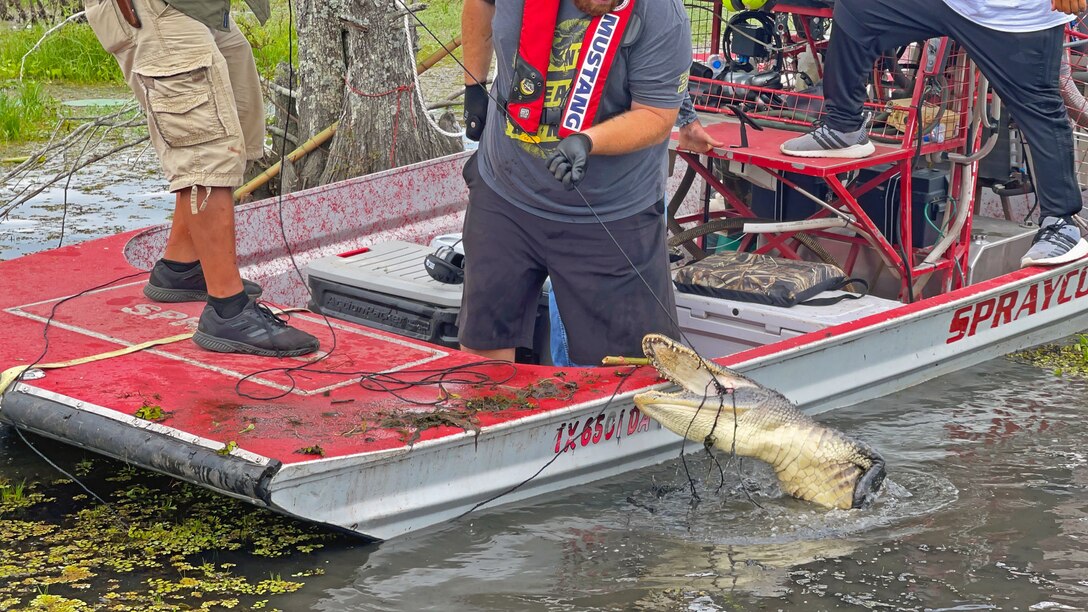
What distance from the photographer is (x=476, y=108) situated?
16.7ft

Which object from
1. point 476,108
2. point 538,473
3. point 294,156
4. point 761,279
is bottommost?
point 538,473

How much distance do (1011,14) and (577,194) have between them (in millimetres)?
2287

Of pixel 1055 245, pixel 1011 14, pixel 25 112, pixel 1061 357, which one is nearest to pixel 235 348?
pixel 1011 14

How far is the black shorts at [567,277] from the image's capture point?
479 centimetres

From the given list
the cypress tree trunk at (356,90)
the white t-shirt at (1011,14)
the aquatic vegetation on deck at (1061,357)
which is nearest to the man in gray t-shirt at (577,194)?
the white t-shirt at (1011,14)

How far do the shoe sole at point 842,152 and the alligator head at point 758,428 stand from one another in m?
1.41

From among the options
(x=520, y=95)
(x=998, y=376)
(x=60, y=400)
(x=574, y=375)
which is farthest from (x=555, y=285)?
(x=998, y=376)

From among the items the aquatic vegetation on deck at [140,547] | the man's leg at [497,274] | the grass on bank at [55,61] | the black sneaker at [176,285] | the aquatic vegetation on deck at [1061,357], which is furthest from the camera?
the grass on bank at [55,61]

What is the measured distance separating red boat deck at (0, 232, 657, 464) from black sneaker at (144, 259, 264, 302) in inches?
1.5

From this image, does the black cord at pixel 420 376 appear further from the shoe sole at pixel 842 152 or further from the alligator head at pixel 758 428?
the shoe sole at pixel 842 152

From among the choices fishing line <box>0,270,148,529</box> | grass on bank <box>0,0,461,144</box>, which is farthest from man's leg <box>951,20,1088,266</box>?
grass on bank <box>0,0,461,144</box>

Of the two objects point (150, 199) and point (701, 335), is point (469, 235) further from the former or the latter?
point (150, 199)

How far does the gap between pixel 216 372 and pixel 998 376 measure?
3.62 metres

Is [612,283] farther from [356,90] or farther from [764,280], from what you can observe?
[356,90]
